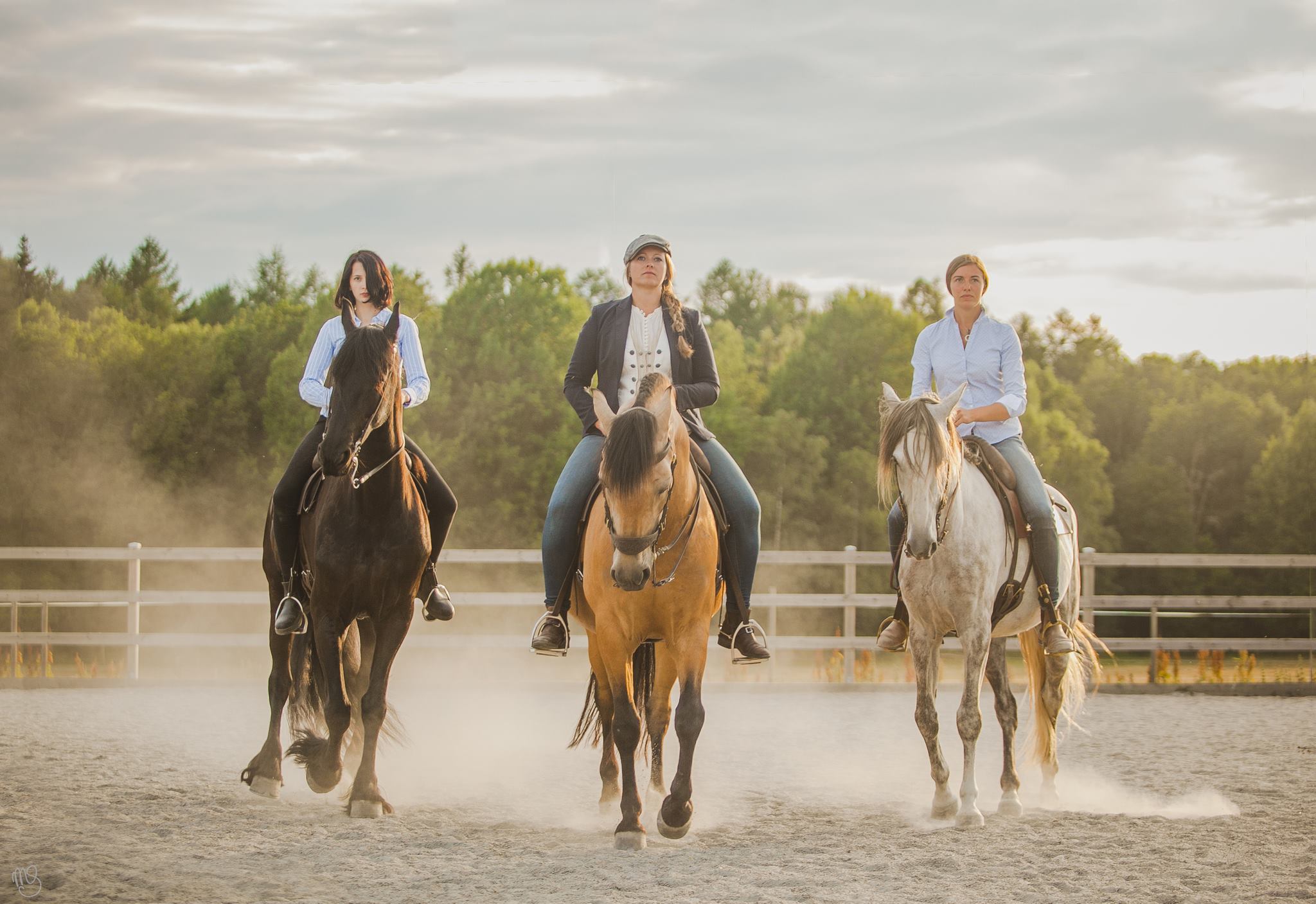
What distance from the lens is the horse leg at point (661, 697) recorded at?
570cm

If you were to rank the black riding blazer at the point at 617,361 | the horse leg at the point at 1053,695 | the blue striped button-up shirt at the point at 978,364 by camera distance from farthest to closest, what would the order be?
the horse leg at the point at 1053,695 → the blue striped button-up shirt at the point at 978,364 → the black riding blazer at the point at 617,361

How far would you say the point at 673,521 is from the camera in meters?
5.50

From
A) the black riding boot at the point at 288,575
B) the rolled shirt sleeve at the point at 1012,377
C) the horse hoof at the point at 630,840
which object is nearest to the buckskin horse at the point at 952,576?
the rolled shirt sleeve at the point at 1012,377

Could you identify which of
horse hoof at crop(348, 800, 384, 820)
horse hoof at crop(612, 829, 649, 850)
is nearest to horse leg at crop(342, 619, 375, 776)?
horse hoof at crop(348, 800, 384, 820)

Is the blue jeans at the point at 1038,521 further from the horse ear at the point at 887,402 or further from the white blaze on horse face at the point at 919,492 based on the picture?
the white blaze on horse face at the point at 919,492

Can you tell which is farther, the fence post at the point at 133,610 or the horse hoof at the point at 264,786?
the fence post at the point at 133,610

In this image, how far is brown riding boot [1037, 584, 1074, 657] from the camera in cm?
677

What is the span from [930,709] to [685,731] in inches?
60.2

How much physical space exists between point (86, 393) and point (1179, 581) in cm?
3611

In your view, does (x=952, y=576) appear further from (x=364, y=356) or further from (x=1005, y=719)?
(x=364, y=356)

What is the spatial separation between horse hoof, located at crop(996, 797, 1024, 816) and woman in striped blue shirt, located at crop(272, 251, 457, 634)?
10.3ft

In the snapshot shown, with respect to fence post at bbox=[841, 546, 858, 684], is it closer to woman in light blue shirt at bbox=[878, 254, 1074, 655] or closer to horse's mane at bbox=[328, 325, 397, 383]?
woman in light blue shirt at bbox=[878, 254, 1074, 655]

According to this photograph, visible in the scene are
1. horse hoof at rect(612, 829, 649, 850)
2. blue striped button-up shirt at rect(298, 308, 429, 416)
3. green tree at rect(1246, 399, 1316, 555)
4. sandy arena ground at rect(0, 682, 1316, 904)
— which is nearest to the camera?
sandy arena ground at rect(0, 682, 1316, 904)
